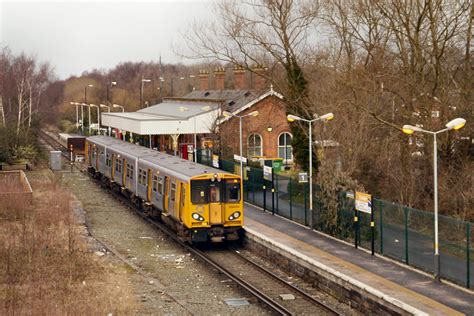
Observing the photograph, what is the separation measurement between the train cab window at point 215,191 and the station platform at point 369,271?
1.61 meters

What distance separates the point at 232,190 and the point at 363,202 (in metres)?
4.31

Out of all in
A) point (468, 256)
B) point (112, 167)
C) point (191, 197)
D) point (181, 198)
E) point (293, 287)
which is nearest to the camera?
point (468, 256)

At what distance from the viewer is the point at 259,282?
1866 centimetres

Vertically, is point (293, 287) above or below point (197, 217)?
below

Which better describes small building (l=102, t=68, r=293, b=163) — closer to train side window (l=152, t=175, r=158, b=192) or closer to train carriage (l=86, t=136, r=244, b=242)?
train carriage (l=86, t=136, r=244, b=242)

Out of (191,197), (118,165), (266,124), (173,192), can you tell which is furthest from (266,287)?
(266,124)

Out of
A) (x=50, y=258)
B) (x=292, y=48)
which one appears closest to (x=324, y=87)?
(x=292, y=48)

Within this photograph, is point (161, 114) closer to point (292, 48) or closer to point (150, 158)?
point (292, 48)

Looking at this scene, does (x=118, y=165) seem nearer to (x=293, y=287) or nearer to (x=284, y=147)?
(x=293, y=287)

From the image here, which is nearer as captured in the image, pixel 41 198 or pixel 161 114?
pixel 41 198

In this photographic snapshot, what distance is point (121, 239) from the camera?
78.1 feet

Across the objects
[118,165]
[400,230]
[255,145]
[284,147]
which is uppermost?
[255,145]

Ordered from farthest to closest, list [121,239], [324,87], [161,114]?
[161,114]
[324,87]
[121,239]

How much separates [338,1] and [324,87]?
4032mm
